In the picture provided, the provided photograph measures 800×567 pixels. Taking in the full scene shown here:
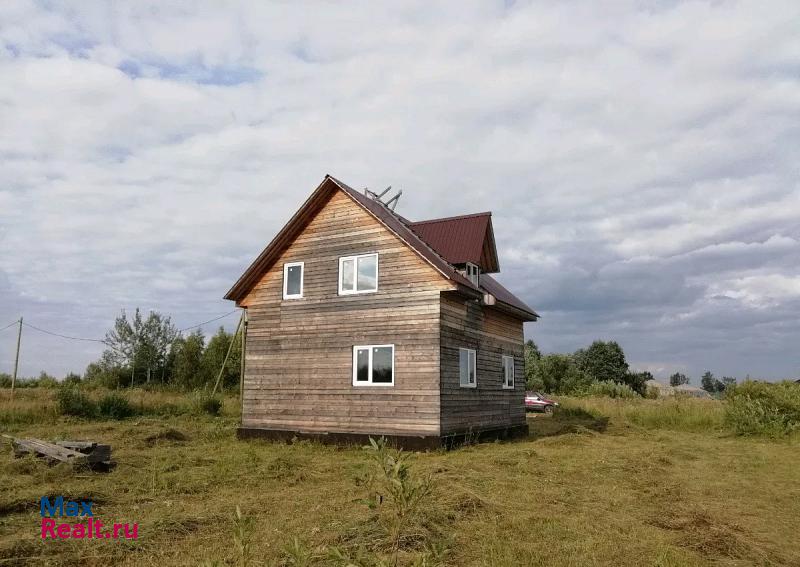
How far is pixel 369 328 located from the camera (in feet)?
61.4

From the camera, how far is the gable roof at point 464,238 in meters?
20.3

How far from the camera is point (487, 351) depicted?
21.5m

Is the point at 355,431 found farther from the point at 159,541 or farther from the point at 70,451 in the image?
the point at 159,541

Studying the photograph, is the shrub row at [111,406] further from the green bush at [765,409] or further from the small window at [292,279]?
the green bush at [765,409]

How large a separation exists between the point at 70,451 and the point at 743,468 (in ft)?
57.9

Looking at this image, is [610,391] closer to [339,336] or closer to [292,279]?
[339,336]

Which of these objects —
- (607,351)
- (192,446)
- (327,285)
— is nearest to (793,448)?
(327,285)

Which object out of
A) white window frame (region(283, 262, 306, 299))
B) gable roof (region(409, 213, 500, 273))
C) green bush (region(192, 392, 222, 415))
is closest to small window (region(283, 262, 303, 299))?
white window frame (region(283, 262, 306, 299))

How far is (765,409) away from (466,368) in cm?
1400

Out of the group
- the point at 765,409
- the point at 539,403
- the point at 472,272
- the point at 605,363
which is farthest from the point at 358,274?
the point at 605,363

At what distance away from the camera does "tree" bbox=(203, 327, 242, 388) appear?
52.5 meters

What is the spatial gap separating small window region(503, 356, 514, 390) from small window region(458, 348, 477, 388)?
347cm

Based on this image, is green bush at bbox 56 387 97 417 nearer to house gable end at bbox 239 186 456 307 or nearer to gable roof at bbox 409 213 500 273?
house gable end at bbox 239 186 456 307

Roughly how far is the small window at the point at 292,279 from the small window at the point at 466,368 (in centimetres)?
616
